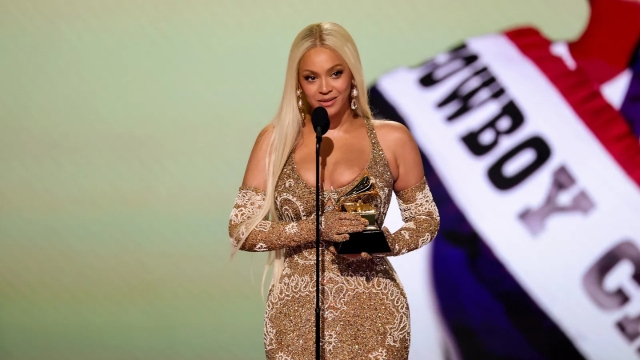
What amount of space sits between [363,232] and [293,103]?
493mm

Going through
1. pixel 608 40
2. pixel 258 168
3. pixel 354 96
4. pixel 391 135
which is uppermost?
pixel 608 40

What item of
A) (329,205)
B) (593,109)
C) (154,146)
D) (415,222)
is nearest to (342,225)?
(329,205)

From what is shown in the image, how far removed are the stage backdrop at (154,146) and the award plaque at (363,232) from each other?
5.33ft

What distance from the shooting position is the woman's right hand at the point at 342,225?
2232mm

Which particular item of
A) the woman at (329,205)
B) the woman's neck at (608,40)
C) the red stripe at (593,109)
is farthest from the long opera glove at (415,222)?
the woman's neck at (608,40)

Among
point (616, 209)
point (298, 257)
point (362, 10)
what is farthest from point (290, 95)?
point (616, 209)

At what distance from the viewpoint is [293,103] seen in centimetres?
253

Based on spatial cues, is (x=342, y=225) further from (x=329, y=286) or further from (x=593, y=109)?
(x=593, y=109)

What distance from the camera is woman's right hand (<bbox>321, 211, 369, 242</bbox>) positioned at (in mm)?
2232

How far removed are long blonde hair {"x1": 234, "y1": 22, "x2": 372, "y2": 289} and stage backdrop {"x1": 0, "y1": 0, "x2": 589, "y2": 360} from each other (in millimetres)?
1380

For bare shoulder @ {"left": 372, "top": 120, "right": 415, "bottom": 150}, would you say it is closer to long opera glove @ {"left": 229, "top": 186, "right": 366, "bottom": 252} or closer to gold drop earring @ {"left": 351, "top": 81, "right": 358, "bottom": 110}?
gold drop earring @ {"left": 351, "top": 81, "right": 358, "bottom": 110}

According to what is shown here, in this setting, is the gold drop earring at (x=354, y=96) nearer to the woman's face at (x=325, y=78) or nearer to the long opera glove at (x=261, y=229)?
the woman's face at (x=325, y=78)

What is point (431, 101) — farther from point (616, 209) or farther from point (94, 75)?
point (94, 75)

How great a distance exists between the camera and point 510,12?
3.97 meters
